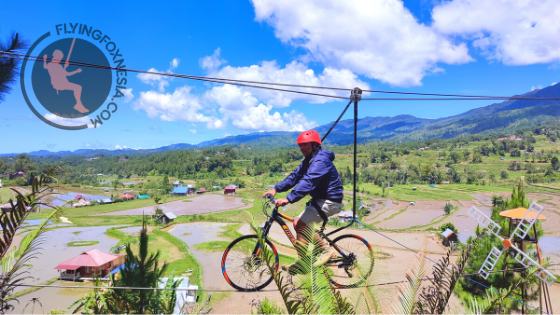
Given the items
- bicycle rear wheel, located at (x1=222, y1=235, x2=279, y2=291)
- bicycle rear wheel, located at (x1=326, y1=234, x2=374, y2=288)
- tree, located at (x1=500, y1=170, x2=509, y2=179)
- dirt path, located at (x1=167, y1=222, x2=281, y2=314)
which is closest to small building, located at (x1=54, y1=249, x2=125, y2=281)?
dirt path, located at (x1=167, y1=222, x2=281, y2=314)

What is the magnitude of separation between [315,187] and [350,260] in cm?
138

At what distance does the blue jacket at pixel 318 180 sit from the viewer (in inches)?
173

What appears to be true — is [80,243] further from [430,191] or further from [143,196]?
[430,191]

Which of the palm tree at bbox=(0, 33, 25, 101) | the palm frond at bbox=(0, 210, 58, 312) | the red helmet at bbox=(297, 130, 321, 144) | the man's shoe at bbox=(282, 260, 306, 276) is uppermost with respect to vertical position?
the palm tree at bbox=(0, 33, 25, 101)

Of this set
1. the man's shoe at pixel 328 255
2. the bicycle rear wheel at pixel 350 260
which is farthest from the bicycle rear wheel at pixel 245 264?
the bicycle rear wheel at pixel 350 260

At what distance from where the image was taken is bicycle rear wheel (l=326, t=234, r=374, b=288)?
16.7 feet

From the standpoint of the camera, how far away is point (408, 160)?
14050 cm

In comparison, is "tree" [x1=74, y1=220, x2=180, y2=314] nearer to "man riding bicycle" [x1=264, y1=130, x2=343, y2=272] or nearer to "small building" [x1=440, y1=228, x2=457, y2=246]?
"man riding bicycle" [x1=264, y1=130, x2=343, y2=272]

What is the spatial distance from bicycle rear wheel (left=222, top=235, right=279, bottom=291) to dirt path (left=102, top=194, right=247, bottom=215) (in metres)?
58.5

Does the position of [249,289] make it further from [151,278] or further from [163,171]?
[163,171]

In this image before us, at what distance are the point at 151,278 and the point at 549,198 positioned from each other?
89812 millimetres

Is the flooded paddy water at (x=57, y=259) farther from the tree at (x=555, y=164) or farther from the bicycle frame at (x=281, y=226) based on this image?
the tree at (x=555, y=164)

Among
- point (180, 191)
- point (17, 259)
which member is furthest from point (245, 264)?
point (180, 191)

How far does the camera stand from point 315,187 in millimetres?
4469
